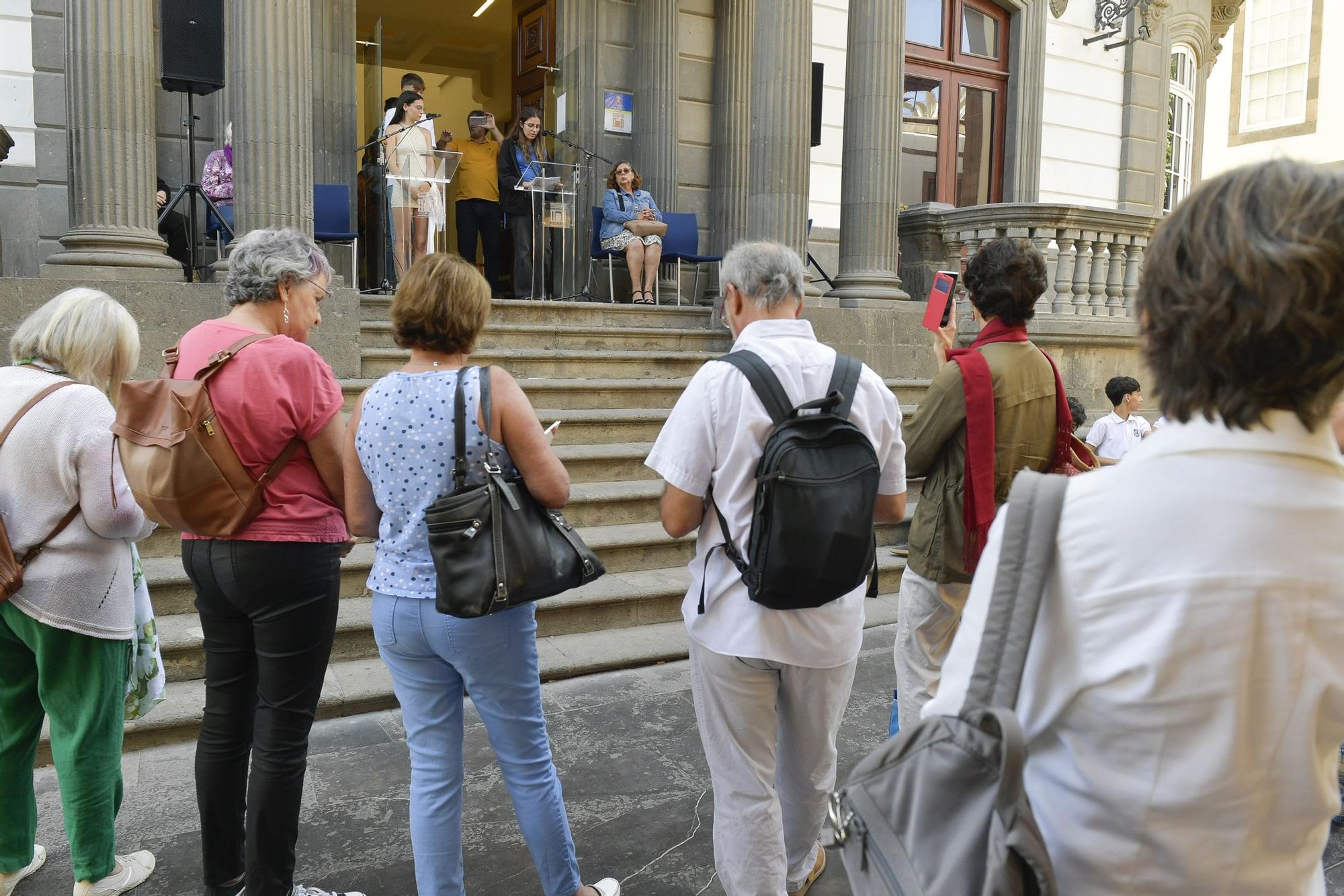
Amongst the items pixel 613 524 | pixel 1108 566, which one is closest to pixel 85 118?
pixel 613 524

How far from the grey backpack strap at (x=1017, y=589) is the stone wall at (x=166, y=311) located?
225 inches

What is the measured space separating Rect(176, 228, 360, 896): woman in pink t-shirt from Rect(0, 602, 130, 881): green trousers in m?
0.29

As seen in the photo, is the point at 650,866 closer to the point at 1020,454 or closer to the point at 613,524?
the point at 1020,454

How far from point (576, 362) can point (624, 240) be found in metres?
1.72

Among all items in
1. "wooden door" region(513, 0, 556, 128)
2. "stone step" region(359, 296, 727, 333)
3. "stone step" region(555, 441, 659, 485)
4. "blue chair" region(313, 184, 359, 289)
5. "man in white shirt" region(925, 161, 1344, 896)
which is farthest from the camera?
"wooden door" region(513, 0, 556, 128)

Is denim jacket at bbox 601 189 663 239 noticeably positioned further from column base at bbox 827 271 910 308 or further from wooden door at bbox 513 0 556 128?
column base at bbox 827 271 910 308

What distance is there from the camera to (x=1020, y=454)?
3188mm

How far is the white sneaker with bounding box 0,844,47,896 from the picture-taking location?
9.64 ft

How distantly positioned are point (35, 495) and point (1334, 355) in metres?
2.88

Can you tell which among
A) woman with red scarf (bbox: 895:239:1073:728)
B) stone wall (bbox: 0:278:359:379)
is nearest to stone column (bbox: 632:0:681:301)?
stone wall (bbox: 0:278:359:379)

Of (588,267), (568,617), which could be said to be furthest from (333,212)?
(568,617)

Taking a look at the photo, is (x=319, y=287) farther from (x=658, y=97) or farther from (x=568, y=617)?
(x=658, y=97)

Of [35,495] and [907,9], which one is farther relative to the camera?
[907,9]

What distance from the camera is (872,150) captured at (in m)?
8.95
